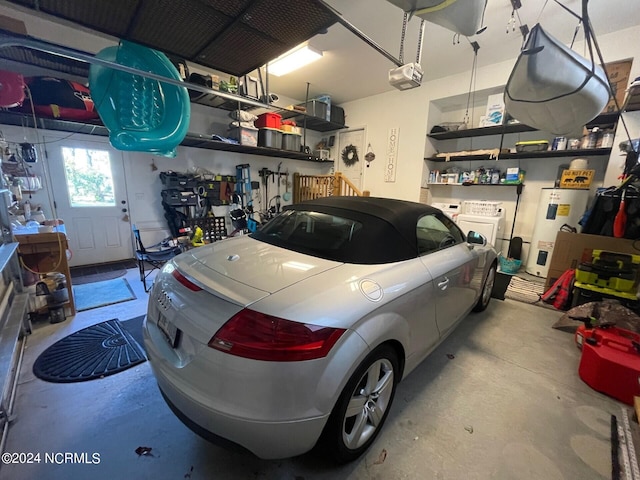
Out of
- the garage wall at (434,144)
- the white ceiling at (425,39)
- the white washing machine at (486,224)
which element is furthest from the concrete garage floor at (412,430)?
the white ceiling at (425,39)

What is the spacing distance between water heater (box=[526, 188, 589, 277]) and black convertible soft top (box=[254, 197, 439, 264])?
11.2 feet

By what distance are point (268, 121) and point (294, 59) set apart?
1.13 m

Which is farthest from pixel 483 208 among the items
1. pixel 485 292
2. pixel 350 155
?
pixel 350 155

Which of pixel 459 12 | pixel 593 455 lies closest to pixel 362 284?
pixel 593 455

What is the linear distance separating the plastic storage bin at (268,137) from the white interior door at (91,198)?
233cm

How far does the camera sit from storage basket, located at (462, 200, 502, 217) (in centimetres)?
491

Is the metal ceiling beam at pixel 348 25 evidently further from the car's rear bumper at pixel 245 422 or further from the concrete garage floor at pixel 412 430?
the concrete garage floor at pixel 412 430

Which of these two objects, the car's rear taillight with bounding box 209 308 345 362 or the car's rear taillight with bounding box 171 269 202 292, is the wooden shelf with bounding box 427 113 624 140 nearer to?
the car's rear taillight with bounding box 209 308 345 362

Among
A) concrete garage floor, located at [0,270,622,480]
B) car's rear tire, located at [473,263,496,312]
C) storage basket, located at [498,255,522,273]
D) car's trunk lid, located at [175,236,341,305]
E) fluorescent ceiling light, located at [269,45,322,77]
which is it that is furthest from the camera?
storage basket, located at [498,255,522,273]

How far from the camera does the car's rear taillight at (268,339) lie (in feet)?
3.08

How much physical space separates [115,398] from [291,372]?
1.51 metres

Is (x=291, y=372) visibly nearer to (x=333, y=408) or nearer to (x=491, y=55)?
(x=333, y=408)

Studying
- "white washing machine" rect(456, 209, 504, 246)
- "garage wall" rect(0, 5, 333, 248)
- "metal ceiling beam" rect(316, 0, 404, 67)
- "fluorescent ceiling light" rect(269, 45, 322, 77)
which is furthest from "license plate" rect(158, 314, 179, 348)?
"white washing machine" rect(456, 209, 504, 246)

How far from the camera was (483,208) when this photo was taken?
16.5ft
